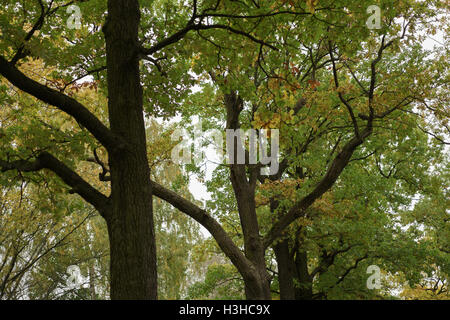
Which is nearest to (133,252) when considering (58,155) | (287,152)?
(58,155)

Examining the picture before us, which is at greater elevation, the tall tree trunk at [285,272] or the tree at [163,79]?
the tree at [163,79]

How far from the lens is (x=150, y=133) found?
17719mm

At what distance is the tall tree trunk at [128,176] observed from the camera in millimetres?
4105

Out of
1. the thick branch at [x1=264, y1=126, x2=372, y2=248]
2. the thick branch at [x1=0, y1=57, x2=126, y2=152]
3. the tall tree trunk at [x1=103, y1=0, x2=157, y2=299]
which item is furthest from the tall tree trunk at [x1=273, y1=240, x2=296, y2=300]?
the thick branch at [x1=0, y1=57, x2=126, y2=152]

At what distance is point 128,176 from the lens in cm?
432

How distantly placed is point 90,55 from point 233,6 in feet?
10.7

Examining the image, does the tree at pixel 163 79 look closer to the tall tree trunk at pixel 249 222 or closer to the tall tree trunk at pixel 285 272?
the tall tree trunk at pixel 249 222

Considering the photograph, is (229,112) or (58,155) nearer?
(58,155)

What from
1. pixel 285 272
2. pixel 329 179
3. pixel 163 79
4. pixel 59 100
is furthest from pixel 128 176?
pixel 285 272

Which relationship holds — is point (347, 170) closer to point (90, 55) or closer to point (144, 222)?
point (90, 55)

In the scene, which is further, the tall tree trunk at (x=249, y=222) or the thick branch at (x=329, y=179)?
the tall tree trunk at (x=249, y=222)

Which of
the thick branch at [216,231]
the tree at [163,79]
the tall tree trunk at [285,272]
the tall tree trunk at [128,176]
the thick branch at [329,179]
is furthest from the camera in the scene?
the tall tree trunk at [285,272]

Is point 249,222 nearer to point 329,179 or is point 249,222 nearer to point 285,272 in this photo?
point 329,179

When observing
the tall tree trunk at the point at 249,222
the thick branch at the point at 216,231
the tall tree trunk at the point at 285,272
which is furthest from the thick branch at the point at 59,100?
the tall tree trunk at the point at 285,272
